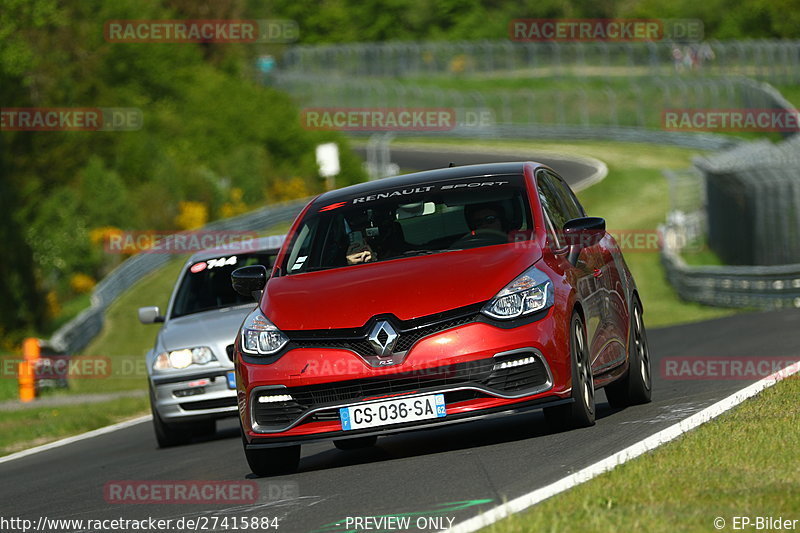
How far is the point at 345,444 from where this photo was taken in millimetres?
10945

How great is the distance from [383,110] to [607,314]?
7343 cm

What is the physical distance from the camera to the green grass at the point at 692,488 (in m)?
6.08

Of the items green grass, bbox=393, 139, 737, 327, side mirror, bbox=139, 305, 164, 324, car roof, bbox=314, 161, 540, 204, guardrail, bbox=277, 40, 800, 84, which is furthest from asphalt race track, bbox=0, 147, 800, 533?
guardrail, bbox=277, 40, 800, 84

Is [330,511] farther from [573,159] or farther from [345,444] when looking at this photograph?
[573,159]

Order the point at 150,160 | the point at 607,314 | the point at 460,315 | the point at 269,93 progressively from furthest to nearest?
the point at 269,93
the point at 150,160
the point at 607,314
the point at 460,315

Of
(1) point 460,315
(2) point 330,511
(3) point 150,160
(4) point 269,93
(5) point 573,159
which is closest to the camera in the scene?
(2) point 330,511

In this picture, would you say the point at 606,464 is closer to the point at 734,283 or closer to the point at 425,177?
the point at 425,177

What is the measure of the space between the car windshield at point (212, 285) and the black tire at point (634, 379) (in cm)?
476

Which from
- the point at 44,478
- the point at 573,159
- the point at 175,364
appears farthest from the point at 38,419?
the point at 573,159

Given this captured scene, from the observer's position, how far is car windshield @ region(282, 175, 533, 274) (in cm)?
983

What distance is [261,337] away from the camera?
925 cm

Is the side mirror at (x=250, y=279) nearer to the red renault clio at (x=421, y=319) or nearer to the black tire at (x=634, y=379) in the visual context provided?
the red renault clio at (x=421, y=319)

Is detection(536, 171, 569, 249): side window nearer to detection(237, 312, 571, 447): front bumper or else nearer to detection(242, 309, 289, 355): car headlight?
detection(237, 312, 571, 447): front bumper

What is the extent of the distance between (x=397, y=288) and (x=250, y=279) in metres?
1.43
